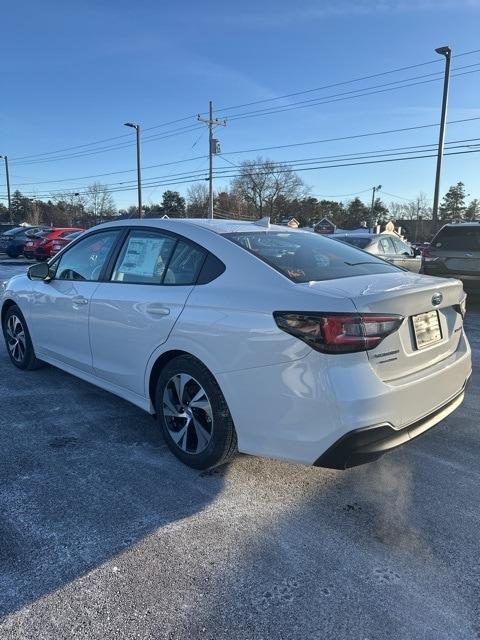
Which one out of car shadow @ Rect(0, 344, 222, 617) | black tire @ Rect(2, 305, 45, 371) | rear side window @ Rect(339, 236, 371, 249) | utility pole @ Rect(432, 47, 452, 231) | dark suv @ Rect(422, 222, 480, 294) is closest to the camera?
car shadow @ Rect(0, 344, 222, 617)

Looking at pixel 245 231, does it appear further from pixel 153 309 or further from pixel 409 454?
pixel 409 454

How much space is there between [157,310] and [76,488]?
1189 mm

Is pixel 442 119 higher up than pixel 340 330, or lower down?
higher up

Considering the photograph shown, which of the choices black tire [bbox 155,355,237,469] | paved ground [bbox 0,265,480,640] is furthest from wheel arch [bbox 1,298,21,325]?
black tire [bbox 155,355,237,469]

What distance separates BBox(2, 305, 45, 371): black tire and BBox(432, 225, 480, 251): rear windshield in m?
7.53

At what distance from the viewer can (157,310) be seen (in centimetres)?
A: 329

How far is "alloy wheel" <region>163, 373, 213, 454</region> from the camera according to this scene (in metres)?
3.09

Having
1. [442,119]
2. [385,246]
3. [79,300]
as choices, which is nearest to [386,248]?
[385,246]

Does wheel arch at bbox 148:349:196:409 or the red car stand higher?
the red car

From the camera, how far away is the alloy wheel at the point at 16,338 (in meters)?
5.25

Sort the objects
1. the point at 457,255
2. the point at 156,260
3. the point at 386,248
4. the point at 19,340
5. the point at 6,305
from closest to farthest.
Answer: the point at 156,260, the point at 19,340, the point at 6,305, the point at 457,255, the point at 386,248

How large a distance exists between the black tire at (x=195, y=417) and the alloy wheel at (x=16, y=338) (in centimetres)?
251

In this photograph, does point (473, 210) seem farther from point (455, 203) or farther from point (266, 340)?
point (266, 340)

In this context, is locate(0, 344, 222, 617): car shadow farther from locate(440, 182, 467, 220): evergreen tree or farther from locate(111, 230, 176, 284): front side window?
locate(440, 182, 467, 220): evergreen tree
